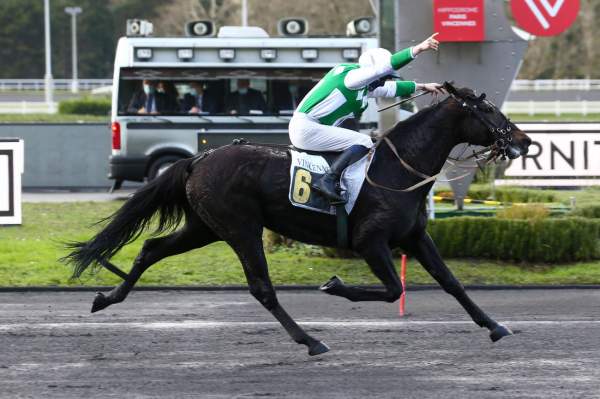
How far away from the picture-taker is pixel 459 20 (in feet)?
42.8

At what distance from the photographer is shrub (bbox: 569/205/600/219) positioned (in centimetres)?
1241

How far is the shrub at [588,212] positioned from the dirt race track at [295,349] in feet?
8.06

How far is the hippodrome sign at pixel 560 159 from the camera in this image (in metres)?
16.1

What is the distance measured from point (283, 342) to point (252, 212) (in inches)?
37.7

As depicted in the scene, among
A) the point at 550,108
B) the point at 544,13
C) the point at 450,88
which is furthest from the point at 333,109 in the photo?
the point at 550,108

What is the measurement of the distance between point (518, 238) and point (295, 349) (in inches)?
180

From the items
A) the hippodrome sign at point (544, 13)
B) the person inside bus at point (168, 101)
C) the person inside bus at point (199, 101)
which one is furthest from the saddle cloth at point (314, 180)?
the person inside bus at point (168, 101)

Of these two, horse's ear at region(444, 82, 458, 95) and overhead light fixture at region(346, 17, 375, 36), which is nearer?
horse's ear at region(444, 82, 458, 95)

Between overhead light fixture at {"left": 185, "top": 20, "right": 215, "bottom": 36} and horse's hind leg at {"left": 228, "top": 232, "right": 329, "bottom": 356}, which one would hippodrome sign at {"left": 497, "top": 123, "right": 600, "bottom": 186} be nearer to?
overhead light fixture at {"left": 185, "top": 20, "right": 215, "bottom": 36}

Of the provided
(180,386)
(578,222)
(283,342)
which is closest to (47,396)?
(180,386)

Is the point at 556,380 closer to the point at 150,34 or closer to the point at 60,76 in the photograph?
the point at 150,34

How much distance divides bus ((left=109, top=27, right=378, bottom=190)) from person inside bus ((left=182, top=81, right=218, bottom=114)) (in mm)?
18

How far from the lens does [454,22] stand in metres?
13.0

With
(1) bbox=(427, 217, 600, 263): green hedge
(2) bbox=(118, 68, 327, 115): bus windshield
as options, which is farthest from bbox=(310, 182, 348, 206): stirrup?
(2) bbox=(118, 68, 327, 115): bus windshield
